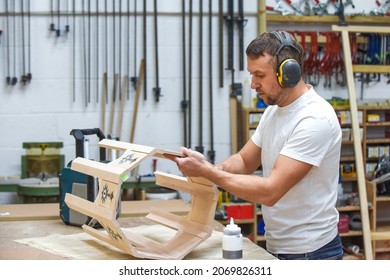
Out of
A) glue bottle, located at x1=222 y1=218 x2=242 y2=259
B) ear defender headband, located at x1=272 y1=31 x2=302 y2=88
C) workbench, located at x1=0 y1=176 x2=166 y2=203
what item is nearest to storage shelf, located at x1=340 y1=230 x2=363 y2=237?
workbench, located at x1=0 y1=176 x2=166 y2=203

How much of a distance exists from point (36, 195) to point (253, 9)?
1.77 m

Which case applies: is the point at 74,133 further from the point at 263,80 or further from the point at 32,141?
the point at 32,141

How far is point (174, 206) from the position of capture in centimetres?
274

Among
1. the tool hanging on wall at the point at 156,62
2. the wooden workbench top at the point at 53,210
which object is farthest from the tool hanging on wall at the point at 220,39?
the wooden workbench top at the point at 53,210

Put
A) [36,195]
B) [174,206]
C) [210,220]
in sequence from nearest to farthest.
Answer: [210,220], [174,206], [36,195]

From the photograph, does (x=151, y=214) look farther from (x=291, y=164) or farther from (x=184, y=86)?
(x=184, y=86)

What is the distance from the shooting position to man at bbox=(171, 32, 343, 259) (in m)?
1.87

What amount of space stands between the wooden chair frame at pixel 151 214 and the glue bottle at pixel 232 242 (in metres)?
0.21

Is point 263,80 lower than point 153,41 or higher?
lower

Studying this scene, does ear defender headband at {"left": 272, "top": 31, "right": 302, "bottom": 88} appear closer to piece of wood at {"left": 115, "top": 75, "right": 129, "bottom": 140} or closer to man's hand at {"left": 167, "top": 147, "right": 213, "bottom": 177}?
man's hand at {"left": 167, "top": 147, "right": 213, "bottom": 177}

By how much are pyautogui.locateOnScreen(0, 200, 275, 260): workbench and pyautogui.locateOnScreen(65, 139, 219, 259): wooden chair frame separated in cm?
7

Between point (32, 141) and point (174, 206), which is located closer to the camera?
point (174, 206)
